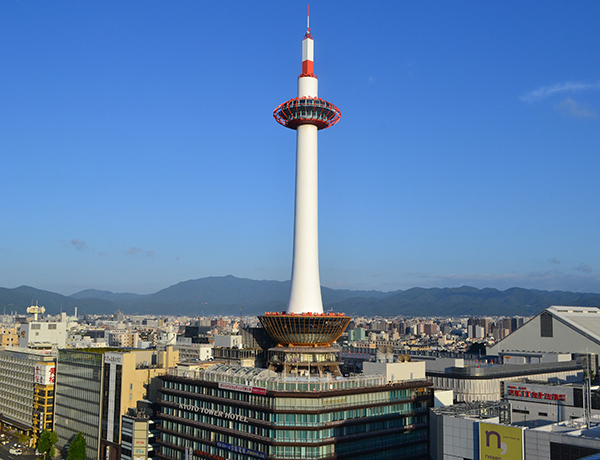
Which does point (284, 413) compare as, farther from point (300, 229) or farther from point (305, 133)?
point (305, 133)

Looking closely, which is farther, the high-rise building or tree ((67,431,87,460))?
tree ((67,431,87,460))

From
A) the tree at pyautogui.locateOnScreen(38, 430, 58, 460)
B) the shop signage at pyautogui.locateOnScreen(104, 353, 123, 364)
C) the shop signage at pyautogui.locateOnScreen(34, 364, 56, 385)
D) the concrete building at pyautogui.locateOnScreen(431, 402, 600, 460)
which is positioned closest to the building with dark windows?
the shop signage at pyautogui.locateOnScreen(104, 353, 123, 364)

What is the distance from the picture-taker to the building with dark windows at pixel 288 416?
3536 inches

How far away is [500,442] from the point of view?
211 feet

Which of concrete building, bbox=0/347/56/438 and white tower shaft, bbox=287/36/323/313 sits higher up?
white tower shaft, bbox=287/36/323/313

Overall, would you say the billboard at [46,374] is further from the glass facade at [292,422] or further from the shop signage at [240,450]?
the shop signage at [240,450]

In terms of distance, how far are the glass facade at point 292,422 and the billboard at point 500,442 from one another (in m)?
29.4

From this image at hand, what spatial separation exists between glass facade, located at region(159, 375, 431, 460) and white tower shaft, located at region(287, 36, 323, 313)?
3257cm

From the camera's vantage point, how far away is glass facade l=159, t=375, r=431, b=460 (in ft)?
294

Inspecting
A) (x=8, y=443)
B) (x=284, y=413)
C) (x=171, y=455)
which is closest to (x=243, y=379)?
(x=284, y=413)

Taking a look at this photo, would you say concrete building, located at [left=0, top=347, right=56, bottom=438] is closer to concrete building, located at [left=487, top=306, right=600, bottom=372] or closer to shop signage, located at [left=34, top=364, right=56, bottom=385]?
shop signage, located at [left=34, top=364, right=56, bottom=385]

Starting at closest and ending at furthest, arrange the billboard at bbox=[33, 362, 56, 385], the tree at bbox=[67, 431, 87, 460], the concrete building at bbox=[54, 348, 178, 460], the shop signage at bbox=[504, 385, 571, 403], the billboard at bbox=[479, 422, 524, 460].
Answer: the billboard at bbox=[479, 422, 524, 460] < the shop signage at bbox=[504, 385, 571, 403] < the tree at bbox=[67, 431, 87, 460] < the concrete building at bbox=[54, 348, 178, 460] < the billboard at bbox=[33, 362, 56, 385]

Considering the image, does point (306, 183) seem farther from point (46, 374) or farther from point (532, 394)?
point (46, 374)

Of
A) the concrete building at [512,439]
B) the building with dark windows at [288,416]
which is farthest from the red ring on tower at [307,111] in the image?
the concrete building at [512,439]
